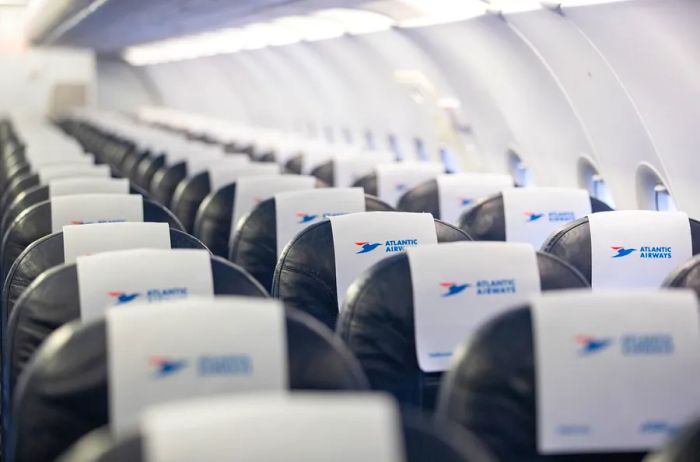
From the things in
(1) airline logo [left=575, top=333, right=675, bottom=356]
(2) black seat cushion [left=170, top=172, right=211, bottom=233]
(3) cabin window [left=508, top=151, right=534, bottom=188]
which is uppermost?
(1) airline logo [left=575, top=333, right=675, bottom=356]

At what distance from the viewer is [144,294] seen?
379 cm

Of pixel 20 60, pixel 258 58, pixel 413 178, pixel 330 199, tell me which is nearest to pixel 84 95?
pixel 20 60

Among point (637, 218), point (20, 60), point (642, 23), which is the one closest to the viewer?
point (637, 218)

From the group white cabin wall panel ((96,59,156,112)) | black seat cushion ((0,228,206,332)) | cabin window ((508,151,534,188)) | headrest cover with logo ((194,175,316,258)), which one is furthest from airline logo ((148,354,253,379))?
white cabin wall panel ((96,59,156,112))

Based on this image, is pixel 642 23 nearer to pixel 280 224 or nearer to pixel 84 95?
pixel 280 224

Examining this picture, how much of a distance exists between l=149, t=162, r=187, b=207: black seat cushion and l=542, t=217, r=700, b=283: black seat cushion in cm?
606

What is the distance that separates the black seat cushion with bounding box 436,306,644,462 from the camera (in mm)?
2947

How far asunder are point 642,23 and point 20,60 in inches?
1174

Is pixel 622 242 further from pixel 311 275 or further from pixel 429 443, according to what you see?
A: pixel 429 443

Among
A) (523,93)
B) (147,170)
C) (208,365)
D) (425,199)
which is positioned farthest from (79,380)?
(147,170)

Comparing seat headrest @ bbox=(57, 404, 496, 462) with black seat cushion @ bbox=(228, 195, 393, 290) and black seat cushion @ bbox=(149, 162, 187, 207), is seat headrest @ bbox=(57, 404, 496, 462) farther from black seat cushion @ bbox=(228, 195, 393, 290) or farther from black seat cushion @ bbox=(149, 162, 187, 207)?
black seat cushion @ bbox=(149, 162, 187, 207)

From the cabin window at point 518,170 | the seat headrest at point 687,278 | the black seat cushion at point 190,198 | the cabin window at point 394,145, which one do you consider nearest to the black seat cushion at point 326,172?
the cabin window at point 518,170

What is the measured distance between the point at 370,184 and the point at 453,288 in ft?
16.1

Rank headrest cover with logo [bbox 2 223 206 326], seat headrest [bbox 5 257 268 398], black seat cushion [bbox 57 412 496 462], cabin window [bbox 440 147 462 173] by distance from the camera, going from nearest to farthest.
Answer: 1. black seat cushion [bbox 57 412 496 462]
2. seat headrest [bbox 5 257 268 398]
3. headrest cover with logo [bbox 2 223 206 326]
4. cabin window [bbox 440 147 462 173]
